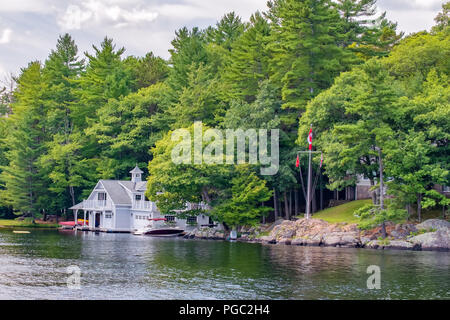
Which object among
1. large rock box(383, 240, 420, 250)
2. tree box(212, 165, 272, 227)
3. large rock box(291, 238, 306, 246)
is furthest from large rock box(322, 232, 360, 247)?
tree box(212, 165, 272, 227)

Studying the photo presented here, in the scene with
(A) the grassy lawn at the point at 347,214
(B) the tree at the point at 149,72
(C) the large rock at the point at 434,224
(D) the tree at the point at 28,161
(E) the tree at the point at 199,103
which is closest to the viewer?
(C) the large rock at the point at 434,224

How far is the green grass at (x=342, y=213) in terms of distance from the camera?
172 feet

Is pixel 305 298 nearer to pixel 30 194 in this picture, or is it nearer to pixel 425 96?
pixel 425 96

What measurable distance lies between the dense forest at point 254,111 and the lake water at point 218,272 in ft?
31.8

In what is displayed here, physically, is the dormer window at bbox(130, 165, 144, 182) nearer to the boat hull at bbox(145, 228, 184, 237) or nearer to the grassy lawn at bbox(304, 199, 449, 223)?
the boat hull at bbox(145, 228, 184, 237)

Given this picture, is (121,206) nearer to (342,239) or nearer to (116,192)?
(116,192)

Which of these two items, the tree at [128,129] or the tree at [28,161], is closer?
the tree at [128,129]

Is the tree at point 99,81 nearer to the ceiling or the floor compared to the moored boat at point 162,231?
nearer to the ceiling

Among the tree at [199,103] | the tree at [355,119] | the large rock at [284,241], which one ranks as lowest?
the large rock at [284,241]

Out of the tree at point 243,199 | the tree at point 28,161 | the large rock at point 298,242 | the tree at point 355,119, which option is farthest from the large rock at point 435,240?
the tree at point 28,161

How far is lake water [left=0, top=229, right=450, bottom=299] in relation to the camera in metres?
25.9

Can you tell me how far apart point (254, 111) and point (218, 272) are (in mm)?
31078

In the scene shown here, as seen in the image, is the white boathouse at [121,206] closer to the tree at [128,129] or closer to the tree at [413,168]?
the tree at [128,129]

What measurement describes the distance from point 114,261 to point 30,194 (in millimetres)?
46279
